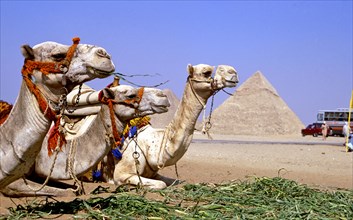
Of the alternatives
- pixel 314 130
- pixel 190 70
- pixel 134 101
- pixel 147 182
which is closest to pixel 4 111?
pixel 134 101

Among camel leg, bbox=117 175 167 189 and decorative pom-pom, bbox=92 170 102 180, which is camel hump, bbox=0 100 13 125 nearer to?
camel leg, bbox=117 175 167 189

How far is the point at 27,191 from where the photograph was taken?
330 inches

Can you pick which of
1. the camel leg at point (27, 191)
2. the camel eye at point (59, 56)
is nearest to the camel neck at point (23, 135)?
the camel eye at point (59, 56)

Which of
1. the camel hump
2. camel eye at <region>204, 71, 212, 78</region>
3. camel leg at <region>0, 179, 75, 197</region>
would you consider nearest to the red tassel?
the camel hump

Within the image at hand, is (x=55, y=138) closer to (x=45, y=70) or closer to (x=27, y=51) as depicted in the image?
(x=45, y=70)

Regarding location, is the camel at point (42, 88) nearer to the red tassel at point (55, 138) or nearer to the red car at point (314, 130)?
the red tassel at point (55, 138)

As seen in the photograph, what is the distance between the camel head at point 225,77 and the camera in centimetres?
1028

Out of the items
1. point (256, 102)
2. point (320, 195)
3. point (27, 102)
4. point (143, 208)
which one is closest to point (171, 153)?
point (320, 195)

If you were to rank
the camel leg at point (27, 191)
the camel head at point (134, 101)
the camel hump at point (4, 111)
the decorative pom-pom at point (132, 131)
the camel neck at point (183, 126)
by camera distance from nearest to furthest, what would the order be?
the camel hump at point (4, 111) < the camel head at point (134, 101) < the camel leg at point (27, 191) < the camel neck at point (183, 126) < the decorative pom-pom at point (132, 131)

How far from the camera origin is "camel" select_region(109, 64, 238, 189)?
10.1 meters

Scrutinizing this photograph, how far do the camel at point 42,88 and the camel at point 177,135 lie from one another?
430cm

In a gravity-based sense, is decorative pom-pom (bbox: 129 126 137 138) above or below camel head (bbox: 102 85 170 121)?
below

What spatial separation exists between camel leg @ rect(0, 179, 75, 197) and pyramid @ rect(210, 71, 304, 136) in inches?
3417

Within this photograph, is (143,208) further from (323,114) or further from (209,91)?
(323,114)
